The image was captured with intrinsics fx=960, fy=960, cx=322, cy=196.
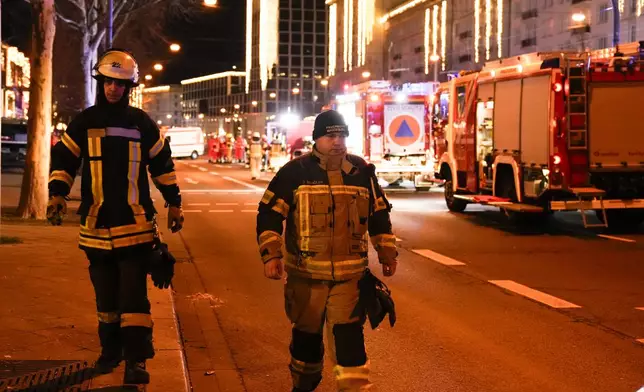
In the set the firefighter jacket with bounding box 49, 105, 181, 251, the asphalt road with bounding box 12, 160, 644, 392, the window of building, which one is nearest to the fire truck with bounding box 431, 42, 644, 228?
the asphalt road with bounding box 12, 160, 644, 392

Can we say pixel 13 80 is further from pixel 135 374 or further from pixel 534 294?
pixel 135 374

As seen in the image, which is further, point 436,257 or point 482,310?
point 436,257

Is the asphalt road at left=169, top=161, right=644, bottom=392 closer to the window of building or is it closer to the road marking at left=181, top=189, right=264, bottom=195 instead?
the road marking at left=181, top=189, right=264, bottom=195

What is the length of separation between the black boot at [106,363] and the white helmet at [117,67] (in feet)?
5.77

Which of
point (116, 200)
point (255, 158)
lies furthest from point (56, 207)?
point (255, 158)

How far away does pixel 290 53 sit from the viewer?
139500 millimetres

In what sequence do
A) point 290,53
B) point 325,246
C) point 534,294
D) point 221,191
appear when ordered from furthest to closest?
1. point 290,53
2. point 221,191
3. point 534,294
4. point 325,246

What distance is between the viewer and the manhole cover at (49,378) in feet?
18.8

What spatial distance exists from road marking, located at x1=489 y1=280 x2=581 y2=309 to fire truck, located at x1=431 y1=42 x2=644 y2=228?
504 cm

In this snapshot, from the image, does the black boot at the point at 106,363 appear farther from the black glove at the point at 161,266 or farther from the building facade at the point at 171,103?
the building facade at the point at 171,103

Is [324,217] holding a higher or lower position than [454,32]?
lower

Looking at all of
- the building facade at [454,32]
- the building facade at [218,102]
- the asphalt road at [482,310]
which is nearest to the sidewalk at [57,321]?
the asphalt road at [482,310]

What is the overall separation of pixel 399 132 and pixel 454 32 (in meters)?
44.9

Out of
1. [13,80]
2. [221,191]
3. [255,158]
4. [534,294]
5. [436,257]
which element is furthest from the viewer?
[13,80]
